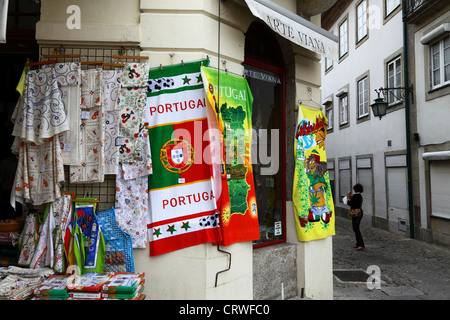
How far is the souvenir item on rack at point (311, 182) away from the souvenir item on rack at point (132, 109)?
2.50 metres

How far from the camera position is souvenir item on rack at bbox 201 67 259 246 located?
4023 millimetres

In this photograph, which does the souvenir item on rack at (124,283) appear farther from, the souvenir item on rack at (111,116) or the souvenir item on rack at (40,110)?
the souvenir item on rack at (40,110)

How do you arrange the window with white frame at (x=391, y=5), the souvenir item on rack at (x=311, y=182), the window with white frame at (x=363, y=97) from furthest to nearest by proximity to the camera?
the window with white frame at (x=363, y=97) < the window with white frame at (x=391, y=5) < the souvenir item on rack at (x=311, y=182)

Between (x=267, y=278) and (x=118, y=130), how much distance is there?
2876mm

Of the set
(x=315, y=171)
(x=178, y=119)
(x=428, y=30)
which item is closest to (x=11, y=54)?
(x=178, y=119)

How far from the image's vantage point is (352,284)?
678cm

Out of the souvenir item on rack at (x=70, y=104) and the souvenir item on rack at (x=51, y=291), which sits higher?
the souvenir item on rack at (x=70, y=104)

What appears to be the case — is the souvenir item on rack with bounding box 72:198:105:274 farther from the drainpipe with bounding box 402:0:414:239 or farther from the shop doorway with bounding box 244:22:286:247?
the drainpipe with bounding box 402:0:414:239

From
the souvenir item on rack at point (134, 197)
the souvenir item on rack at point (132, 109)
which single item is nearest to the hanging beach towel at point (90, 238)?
→ the souvenir item on rack at point (134, 197)

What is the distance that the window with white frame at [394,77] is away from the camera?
12703 mm

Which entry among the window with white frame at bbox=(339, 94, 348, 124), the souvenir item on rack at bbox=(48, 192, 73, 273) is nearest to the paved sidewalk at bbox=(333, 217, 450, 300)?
the souvenir item on rack at bbox=(48, 192, 73, 273)

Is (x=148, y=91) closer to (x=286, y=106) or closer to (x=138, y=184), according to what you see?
(x=138, y=184)

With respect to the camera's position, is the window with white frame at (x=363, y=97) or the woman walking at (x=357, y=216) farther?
the window with white frame at (x=363, y=97)

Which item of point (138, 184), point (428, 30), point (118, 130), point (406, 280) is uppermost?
point (428, 30)
